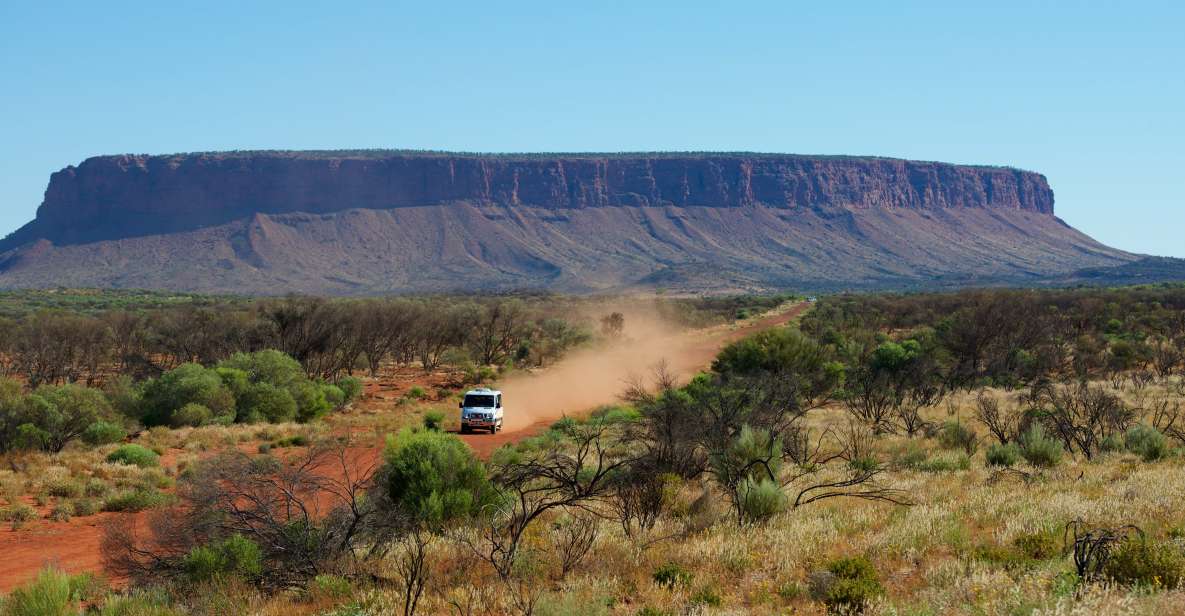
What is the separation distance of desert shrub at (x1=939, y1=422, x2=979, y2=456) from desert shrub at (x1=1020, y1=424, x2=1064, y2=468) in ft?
5.25

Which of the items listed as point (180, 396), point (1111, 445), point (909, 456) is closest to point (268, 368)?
point (180, 396)

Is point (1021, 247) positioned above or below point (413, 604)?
above

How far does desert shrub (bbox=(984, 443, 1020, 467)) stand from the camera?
50.4ft

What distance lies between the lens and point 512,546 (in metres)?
9.02

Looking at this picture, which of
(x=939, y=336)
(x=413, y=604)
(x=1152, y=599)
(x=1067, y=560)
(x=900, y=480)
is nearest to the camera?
(x=1152, y=599)

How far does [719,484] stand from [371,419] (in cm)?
1939

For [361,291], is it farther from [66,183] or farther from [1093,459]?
[1093,459]

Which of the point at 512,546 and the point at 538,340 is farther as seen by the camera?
the point at 538,340

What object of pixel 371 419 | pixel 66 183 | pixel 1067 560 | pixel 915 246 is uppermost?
pixel 66 183

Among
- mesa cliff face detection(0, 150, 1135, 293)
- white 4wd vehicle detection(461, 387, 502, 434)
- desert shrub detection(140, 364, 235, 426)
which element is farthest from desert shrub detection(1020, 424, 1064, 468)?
mesa cliff face detection(0, 150, 1135, 293)

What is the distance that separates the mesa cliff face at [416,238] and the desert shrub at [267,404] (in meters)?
113

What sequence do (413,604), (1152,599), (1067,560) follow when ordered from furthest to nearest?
(1067,560) < (413,604) < (1152,599)

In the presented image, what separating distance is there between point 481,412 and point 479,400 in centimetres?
70

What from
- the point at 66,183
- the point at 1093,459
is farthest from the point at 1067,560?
the point at 66,183
